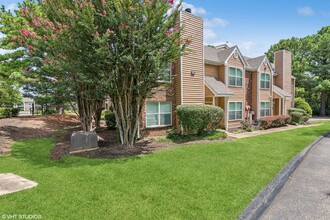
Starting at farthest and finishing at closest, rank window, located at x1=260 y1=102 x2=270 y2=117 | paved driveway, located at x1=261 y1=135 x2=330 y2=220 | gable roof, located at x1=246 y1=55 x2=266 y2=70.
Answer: window, located at x1=260 y1=102 x2=270 y2=117 < gable roof, located at x1=246 y1=55 x2=266 y2=70 < paved driveway, located at x1=261 y1=135 x2=330 y2=220

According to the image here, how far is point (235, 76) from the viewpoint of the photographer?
55.1ft

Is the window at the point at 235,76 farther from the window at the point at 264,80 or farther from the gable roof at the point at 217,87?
the window at the point at 264,80

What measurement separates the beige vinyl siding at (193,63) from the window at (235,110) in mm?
4028

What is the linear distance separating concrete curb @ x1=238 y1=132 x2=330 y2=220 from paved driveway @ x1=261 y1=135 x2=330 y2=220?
10 cm

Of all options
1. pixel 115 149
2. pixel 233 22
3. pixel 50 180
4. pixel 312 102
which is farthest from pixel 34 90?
pixel 312 102

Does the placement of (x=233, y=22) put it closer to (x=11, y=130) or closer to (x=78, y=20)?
(x=78, y=20)

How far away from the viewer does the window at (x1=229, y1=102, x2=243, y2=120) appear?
1631cm

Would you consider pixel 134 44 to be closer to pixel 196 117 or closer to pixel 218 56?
pixel 196 117

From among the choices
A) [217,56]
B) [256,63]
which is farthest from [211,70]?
[256,63]

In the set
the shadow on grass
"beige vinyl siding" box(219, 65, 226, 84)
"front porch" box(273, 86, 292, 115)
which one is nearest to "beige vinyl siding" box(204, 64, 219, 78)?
"beige vinyl siding" box(219, 65, 226, 84)

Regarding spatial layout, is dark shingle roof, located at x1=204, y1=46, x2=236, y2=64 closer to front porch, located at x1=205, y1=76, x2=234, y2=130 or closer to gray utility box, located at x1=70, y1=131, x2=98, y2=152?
front porch, located at x1=205, y1=76, x2=234, y2=130

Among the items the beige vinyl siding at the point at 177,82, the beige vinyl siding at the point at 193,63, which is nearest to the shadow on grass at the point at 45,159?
the beige vinyl siding at the point at 177,82

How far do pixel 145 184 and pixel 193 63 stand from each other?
10.0 m

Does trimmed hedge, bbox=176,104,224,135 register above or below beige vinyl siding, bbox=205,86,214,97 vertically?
below
